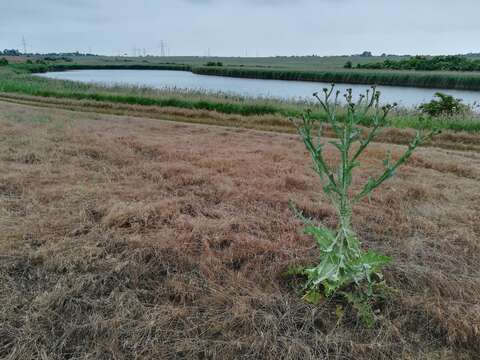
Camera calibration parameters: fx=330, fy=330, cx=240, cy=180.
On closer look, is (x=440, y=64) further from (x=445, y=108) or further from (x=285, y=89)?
(x=445, y=108)

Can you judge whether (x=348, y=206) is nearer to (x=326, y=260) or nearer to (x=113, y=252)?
(x=326, y=260)

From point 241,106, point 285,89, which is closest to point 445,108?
point 241,106

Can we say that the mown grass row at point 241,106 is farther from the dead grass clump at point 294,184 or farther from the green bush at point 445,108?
the dead grass clump at point 294,184

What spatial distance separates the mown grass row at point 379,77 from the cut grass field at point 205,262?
17215 millimetres

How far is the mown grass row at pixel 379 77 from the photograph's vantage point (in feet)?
90.7

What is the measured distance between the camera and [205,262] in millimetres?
2803

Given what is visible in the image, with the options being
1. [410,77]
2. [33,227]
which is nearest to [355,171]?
[33,227]

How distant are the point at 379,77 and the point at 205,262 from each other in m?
34.7

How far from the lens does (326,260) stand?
243 cm

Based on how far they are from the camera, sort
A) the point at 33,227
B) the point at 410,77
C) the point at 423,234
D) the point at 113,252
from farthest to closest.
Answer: the point at 410,77 < the point at 423,234 < the point at 33,227 < the point at 113,252

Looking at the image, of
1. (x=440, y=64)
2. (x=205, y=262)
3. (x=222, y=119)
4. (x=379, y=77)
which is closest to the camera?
(x=205, y=262)

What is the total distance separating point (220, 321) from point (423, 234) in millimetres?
2396

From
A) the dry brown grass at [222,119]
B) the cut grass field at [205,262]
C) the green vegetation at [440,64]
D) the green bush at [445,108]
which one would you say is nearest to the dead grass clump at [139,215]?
the cut grass field at [205,262]

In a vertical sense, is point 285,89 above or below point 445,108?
below
